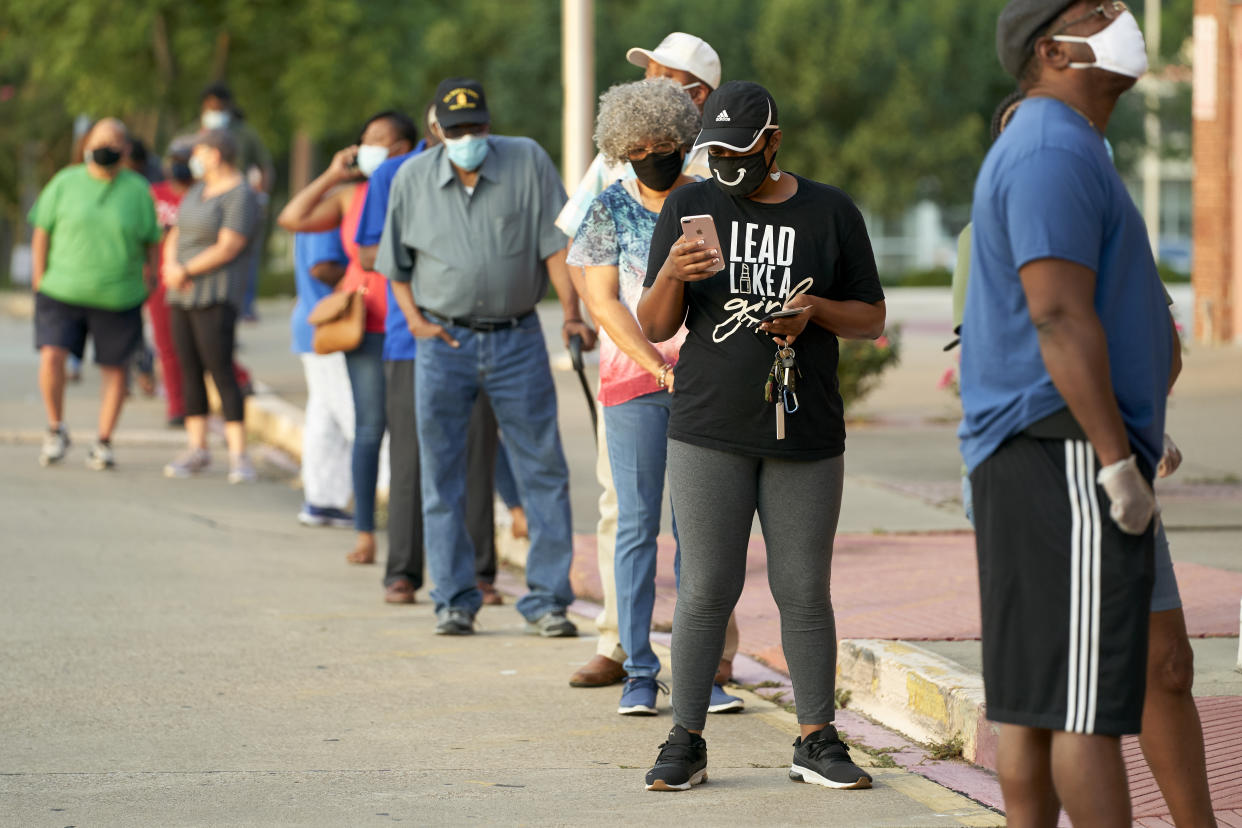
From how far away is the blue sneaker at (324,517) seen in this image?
10164 mm

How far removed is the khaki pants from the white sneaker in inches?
219

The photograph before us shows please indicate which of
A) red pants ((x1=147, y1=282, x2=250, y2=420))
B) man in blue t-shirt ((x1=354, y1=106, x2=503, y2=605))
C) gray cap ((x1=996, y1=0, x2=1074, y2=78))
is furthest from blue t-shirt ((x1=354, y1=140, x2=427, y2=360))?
red pants ((x1=147, y1=282, x2=250, y2=420))

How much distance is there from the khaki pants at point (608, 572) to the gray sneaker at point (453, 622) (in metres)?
0.97

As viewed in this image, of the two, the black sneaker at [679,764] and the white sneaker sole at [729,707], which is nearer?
the black sneaker at [679,764]

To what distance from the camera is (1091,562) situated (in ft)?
12.0

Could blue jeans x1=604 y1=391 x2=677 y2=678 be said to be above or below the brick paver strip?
above

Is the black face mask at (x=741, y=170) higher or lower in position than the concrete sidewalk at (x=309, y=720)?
higher

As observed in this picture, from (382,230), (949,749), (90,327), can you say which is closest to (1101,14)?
(949,749)

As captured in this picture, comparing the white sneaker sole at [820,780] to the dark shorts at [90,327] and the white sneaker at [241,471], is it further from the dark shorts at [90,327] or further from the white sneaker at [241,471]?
the dark shorts at [90,327]

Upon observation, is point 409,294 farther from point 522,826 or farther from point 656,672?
point 522,826

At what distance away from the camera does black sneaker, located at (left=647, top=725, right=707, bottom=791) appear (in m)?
5.13

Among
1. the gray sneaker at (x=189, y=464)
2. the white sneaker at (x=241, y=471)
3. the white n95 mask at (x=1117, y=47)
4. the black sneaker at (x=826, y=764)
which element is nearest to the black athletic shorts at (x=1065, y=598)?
the white n95 mask at (x=1117, y=47)

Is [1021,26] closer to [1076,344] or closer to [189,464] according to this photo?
[1076,344]

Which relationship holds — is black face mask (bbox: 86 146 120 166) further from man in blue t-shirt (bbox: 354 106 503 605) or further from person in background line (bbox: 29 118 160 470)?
man in blue t-shirt (bbox: 354 106 503 605)
